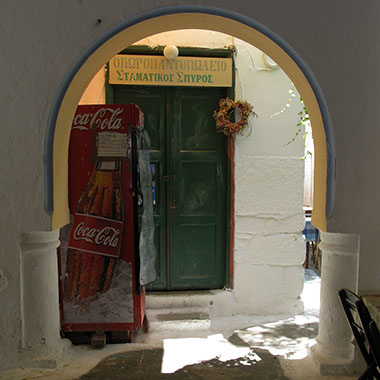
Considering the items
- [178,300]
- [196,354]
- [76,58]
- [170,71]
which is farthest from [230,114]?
[196,354]

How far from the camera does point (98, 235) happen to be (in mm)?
2916

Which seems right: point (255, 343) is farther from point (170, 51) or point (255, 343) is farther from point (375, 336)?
point (170, 51)

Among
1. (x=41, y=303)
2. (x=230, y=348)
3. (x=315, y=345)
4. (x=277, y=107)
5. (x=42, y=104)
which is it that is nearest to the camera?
(x=42, y=104)

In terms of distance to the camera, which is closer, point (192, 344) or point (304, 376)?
point (304, 376)

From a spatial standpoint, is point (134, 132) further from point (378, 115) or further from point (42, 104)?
point (378, 115)

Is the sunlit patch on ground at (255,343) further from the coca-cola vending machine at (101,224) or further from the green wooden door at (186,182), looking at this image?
the green wooden door at (186,182)

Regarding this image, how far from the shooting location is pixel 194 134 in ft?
14.2

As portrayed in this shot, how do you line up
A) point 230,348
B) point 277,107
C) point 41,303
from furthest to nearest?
point 277,107 < point 230,348 < point 41,303

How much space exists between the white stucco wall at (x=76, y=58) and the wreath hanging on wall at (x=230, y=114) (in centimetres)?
194

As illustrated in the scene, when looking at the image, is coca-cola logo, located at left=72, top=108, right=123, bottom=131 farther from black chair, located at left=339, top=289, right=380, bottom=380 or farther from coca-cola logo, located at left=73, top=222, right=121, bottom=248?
black chair, located at left=339, top=289, right=380, bottom=380

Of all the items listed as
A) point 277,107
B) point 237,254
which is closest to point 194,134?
point 277,107

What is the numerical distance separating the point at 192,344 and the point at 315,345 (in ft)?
3.12

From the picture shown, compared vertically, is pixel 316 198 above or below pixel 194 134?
below

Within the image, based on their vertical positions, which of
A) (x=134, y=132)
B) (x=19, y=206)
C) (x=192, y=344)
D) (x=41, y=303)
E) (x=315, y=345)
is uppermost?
(x=134, y=132)
